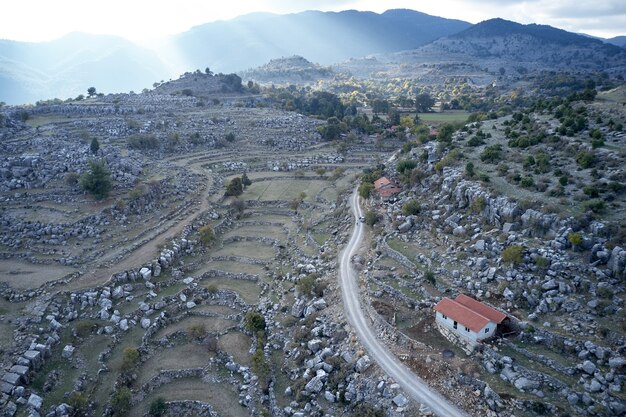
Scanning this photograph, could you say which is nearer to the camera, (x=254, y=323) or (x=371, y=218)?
(x=254, y=323)

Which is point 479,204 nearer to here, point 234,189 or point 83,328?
point 234,189

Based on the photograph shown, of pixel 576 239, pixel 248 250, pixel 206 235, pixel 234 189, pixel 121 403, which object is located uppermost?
pixel 576 239

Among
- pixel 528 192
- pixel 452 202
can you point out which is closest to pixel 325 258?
pixel 452 202

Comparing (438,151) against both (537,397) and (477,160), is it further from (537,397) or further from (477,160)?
(537,397)

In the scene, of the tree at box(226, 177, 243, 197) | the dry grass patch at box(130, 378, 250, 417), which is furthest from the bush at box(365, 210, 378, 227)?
the dry grass patch at box(130, 378, 250, 417)

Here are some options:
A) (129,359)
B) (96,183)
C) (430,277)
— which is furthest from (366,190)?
(129,359)

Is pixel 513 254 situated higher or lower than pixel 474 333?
higher

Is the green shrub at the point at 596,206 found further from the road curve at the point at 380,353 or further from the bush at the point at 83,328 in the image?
the bush at the point at 83,328
